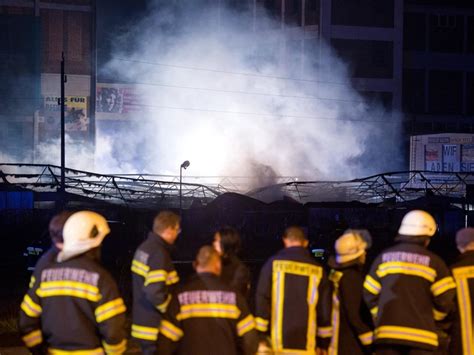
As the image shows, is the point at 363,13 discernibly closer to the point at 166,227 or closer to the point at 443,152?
the point at 443,152

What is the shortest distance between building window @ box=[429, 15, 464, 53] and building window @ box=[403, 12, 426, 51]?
679 millimetres

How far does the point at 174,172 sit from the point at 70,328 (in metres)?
42.6

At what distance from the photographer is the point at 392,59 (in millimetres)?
47812

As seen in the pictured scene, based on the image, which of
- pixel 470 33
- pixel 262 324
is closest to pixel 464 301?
pixel 262 324

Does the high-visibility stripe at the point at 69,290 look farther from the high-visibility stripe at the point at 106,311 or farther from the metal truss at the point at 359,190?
the metal truss at the point at 359,190

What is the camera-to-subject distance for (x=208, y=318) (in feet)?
17.5

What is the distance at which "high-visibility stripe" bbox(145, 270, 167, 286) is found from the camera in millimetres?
6297

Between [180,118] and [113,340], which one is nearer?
[113,340]

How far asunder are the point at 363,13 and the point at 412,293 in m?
43.7

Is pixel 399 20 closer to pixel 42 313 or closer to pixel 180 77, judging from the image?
pixel 180 77

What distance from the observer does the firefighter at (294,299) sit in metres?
6.53

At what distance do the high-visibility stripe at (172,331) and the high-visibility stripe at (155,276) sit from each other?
863 mm

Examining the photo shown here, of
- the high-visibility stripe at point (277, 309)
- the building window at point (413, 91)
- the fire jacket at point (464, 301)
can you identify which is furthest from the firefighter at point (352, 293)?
A: the building window at point (413, 91)

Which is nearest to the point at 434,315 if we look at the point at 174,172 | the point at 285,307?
the point at 285,307
